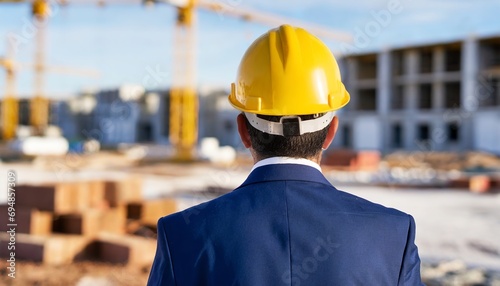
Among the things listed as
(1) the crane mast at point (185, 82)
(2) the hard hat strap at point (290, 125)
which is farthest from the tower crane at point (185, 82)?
(2) the hard hat strap at point (290, 125)

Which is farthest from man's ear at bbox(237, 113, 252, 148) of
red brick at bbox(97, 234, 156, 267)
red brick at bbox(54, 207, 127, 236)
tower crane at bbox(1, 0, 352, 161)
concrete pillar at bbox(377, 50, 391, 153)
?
concrete pillar at bbox(377, 50, 391, 153)

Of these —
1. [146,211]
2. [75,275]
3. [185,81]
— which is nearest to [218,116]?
[185,81]

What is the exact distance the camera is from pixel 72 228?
18.3ft

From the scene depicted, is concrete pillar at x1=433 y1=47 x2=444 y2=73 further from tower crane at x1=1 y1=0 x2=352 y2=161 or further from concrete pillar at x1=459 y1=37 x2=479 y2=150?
tower crane at x1=1 y1=0 x2=352 y2=161

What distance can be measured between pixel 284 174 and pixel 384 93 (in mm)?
34131

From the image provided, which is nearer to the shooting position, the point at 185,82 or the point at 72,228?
the point at 72,228

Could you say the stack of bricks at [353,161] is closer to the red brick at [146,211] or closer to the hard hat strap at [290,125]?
the red brick at [146,211]

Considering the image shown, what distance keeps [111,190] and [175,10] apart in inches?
968

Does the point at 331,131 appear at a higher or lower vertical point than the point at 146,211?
higher

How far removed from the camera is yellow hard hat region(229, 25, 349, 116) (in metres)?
1.08

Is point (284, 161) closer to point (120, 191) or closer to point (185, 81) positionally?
point (120, 191)

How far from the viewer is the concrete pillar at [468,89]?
30.1 m

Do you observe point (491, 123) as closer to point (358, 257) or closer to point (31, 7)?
point (31, 7)

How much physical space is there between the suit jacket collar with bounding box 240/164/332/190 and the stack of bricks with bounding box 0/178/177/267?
14.1ft
